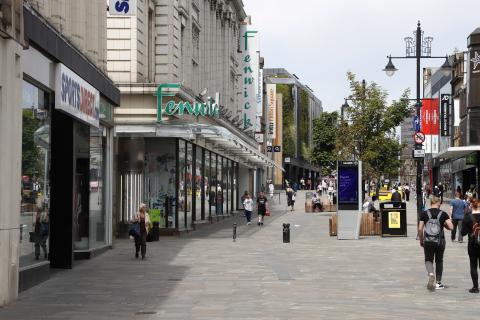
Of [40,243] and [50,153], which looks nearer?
Result: [40,243]

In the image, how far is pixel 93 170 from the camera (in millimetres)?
24281

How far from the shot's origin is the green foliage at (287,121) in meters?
128

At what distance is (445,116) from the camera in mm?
93375

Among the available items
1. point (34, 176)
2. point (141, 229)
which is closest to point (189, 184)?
point (141, 229)

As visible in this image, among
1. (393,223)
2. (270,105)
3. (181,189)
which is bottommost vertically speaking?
(393,223)

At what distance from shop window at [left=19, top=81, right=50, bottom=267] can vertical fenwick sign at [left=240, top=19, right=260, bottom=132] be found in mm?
43534

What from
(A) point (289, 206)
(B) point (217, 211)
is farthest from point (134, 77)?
(A) point (289, 206)

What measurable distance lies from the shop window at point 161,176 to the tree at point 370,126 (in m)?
17.4

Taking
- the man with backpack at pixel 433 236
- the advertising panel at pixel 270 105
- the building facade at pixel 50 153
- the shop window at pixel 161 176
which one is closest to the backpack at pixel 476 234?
the man with backpack at pixel 433 236

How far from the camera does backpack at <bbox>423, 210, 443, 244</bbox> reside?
16.4 meters

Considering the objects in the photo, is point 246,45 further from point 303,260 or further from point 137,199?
point 303,260

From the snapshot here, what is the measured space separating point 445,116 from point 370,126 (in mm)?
45598

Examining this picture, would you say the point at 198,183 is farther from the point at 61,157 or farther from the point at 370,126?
the point at 61,157

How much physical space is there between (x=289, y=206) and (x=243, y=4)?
15465 millimetres
